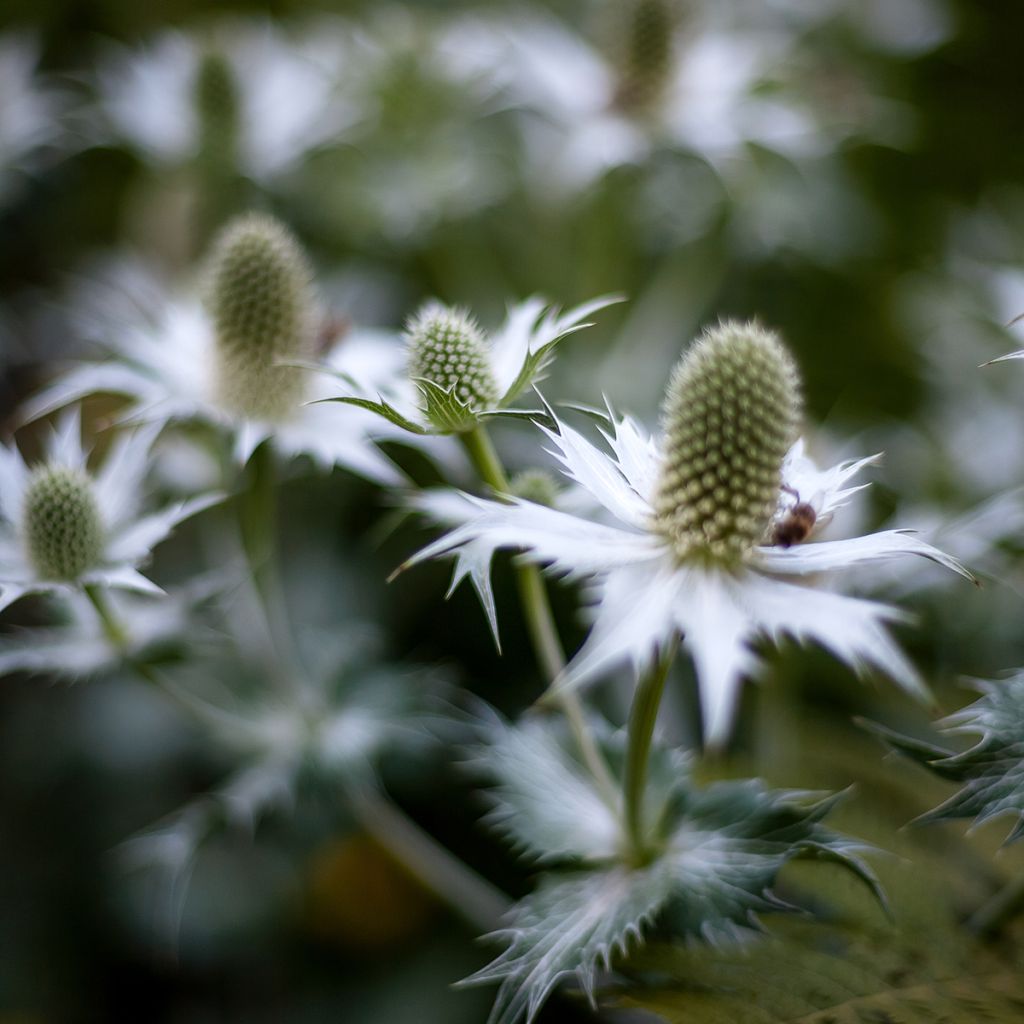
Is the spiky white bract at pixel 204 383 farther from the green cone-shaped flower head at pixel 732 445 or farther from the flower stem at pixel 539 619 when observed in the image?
the green cone-shaped flower head at pixel 732 445

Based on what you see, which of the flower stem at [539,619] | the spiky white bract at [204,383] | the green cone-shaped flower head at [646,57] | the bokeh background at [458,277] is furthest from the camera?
the green cone-shaped flower head at [646,57]

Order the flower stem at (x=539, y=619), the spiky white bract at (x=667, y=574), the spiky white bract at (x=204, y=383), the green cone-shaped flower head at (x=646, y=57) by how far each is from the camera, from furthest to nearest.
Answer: the green cone-shaped flower head at (x=646, y=57) < the spiky white bract at (x=204, y=383) < the flower stem at (x=539, y=619) < the spiky white bract at (x=667, y=574)

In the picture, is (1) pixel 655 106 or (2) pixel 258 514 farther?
(1) pixel 655 106

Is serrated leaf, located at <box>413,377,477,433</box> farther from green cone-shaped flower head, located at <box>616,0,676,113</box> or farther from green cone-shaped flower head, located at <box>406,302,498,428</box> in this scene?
green cone-shaped flower head, located at <box>616,0,676,113</box>

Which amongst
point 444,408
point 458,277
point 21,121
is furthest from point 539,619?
point 21,121

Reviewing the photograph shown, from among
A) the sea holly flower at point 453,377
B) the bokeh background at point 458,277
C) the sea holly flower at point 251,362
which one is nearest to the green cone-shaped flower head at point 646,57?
the bokeh background at point 458,277

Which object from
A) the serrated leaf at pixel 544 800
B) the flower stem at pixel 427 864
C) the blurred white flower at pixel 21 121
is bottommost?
the flower stem at pixel 427 864

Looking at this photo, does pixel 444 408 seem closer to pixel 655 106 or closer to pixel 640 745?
pixel 640 745

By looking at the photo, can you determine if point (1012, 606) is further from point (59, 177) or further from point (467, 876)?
point (59, 177)
